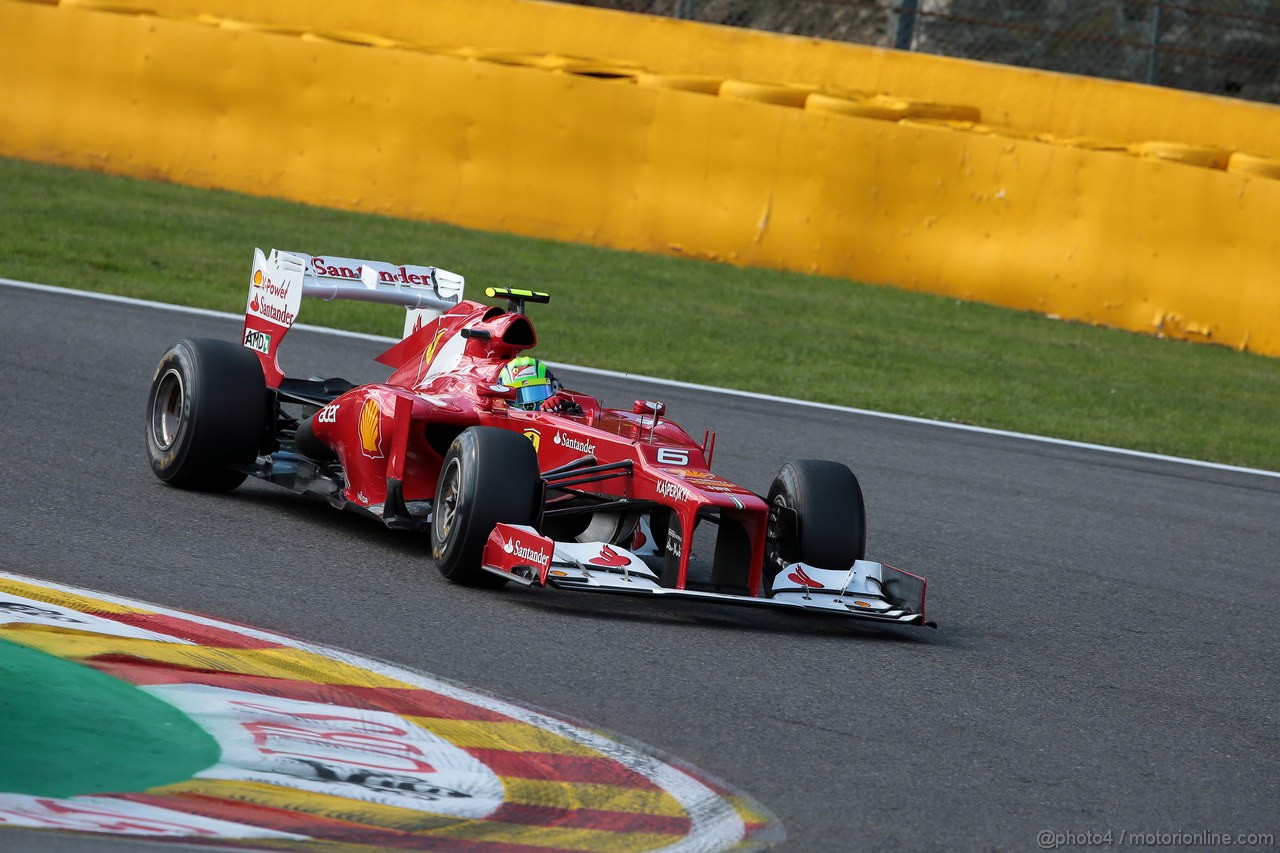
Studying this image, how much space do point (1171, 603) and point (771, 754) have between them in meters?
3.28

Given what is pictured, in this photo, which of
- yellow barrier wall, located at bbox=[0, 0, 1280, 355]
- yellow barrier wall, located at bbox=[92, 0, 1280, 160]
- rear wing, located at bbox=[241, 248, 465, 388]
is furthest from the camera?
yellow barrier wall, located at bbox=[92, 0, 1280, 160]

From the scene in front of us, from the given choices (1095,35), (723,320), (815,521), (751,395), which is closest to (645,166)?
(723,320)

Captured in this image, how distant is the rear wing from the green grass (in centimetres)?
397

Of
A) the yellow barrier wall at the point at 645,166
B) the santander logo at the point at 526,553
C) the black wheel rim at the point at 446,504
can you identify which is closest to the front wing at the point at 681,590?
the santander logo at the point at 526,553

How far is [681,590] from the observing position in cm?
627

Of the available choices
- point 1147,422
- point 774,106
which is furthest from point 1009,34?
A: point 1147,422

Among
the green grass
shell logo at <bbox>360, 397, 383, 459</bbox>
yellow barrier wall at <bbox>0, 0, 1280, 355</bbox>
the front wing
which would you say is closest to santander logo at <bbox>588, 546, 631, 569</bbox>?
the front wing

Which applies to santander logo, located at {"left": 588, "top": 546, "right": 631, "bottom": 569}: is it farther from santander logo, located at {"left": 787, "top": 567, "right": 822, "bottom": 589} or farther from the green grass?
the green grass

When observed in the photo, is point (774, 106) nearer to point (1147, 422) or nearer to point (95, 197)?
point (1147, 422)

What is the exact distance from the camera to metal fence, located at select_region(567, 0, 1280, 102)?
17781 millimetres

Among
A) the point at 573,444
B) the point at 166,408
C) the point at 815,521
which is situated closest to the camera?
the point at 815,521

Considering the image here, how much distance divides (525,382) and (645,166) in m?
8.19

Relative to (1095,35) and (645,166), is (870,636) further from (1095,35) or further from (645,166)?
(1095,35)

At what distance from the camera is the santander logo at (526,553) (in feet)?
20.2
